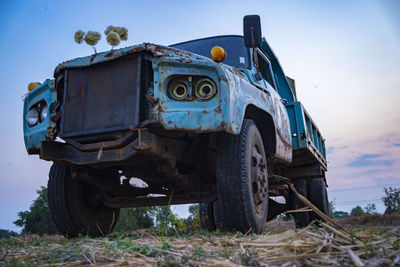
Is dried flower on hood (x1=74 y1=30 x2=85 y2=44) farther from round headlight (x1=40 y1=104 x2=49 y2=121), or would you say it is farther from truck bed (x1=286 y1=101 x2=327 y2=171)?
truck bed (x1=286 y1=101 x2=327 y2=171)

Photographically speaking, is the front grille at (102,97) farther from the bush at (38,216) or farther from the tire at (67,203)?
the bush at (38,216)

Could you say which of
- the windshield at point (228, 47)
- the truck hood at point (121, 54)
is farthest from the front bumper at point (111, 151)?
the windshield at point (228, 47)

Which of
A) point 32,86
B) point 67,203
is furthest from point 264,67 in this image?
point 67,203

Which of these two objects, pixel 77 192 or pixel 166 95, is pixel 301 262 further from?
pixel 77 192

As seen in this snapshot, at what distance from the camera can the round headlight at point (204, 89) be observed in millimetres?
3221

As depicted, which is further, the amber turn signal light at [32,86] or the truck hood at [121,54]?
the amber turn signal light at [32,86]

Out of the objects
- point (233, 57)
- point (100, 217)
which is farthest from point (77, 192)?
point (233, 57)

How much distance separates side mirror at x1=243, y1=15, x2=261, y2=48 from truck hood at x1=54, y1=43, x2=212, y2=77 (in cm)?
67

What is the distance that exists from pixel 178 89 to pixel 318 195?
171 inches

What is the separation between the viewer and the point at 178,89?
3.32m

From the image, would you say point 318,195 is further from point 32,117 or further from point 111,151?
point 32,117

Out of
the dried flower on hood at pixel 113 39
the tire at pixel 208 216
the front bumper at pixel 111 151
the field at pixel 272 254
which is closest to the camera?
the field at pixel 272 254

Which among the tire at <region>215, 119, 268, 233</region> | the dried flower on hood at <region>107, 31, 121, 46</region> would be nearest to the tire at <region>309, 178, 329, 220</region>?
the tire at <region>215, 119, 268, 233</region>

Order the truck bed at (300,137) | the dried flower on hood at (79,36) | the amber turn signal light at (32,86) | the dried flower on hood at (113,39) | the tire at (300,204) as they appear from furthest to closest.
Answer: the tire at (300,204) < the truck bed at (300,137) < the amber turn signal light at (32,86) < the dried flower on hood at (79,36) < the dried flower on hood at (113,39)
